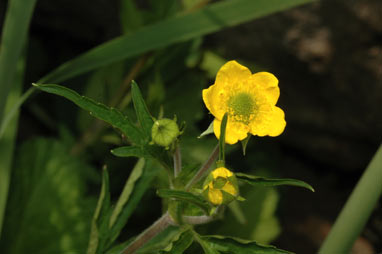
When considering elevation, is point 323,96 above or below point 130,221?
above

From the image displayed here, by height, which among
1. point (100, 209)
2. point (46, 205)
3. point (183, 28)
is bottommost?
point (46, 205)

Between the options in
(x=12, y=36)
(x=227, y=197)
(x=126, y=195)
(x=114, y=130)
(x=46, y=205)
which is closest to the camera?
(x=227, y=197)

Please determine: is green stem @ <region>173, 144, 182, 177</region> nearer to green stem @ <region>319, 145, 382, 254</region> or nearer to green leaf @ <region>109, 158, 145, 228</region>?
green leaf @ <region>109, 158, 145, 228</region>

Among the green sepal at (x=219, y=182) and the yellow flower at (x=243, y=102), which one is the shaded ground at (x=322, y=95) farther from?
the green sepal at (x=219, y=182)

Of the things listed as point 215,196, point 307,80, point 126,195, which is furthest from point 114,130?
point 307,80

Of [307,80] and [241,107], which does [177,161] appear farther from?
[307,80]

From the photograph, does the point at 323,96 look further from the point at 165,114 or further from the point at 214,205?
the point at 214,205

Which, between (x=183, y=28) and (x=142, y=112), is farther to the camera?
A: (x=183, y=28)

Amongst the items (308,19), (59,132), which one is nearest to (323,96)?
(308,19)
